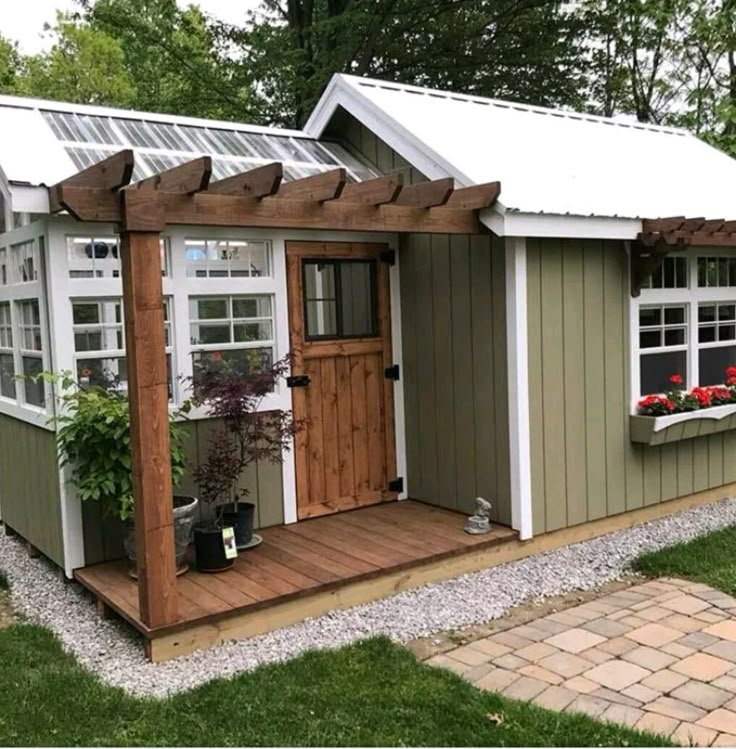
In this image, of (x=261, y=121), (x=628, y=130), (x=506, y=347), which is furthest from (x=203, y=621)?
(x=261, y=121)

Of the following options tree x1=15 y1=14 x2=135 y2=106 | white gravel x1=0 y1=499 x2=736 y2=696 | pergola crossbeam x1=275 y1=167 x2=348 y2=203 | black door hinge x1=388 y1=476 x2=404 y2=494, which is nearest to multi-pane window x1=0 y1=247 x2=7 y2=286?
white gravel x1=0 y1=499 x2=736 y2=696

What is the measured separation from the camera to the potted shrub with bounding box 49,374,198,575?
151 inches

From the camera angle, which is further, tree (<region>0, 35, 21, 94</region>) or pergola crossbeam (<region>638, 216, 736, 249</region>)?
tree (<region>0, 35, 21, 94</region>)

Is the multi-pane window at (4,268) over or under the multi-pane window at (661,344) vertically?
over

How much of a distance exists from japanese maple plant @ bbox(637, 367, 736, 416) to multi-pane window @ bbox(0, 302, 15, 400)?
14.4 feet

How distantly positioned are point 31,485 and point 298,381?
1834mm

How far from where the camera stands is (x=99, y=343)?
4270 mm

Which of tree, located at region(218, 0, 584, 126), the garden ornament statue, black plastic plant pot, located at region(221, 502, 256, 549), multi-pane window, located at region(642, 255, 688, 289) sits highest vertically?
tree, located at region(218, 0, 584, 126)

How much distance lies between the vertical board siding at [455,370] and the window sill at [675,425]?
1.17 m

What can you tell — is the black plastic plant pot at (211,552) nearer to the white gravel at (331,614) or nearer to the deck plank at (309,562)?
the deck plank at (309,562)

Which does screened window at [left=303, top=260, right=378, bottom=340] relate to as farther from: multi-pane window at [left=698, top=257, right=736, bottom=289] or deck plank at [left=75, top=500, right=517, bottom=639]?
multi-pane window at [left=698, top=257, right=736, bottom=289]

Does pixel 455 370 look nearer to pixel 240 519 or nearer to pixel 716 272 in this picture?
pixel 240 519

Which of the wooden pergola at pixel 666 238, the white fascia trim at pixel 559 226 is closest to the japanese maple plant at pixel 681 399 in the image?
the wooden pergola at pixel 666 238

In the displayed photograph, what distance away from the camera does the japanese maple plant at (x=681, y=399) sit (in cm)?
536
